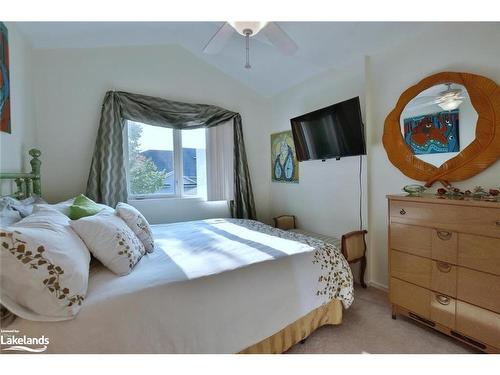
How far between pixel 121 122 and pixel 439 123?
3.12 m

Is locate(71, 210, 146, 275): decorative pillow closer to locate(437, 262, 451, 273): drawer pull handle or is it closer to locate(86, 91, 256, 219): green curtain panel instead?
locate(86, 91, 256, 219): green curtain panel

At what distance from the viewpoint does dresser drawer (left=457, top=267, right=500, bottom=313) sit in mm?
1402

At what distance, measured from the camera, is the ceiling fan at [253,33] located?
5.23ft

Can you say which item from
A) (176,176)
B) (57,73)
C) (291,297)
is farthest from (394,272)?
(57,73)

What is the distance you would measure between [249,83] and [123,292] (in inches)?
127

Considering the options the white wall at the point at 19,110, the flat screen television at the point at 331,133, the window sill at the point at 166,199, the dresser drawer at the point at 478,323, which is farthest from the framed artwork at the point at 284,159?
the white wall at the point at 19,110

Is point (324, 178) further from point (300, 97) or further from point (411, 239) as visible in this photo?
point (411, 239)

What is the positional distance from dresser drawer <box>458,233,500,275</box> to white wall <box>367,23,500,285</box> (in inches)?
21.8

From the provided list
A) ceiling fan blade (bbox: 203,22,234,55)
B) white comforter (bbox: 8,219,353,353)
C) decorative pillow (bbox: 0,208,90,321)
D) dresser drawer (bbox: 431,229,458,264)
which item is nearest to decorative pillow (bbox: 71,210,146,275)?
white comforter (bbox: 8,219,353,353)

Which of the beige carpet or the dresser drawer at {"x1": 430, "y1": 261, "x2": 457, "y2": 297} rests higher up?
the dresser drawer at {"x1": 430, "y1": 261, "x2": 457, "y2": 297}

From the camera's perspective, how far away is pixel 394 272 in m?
1.93

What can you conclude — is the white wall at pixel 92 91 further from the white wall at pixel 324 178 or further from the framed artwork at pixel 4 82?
the white wall at pixel 324 178

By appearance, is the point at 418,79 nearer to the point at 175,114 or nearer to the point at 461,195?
the point at 461,195

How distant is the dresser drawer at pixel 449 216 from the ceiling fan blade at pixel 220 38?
181 cm
